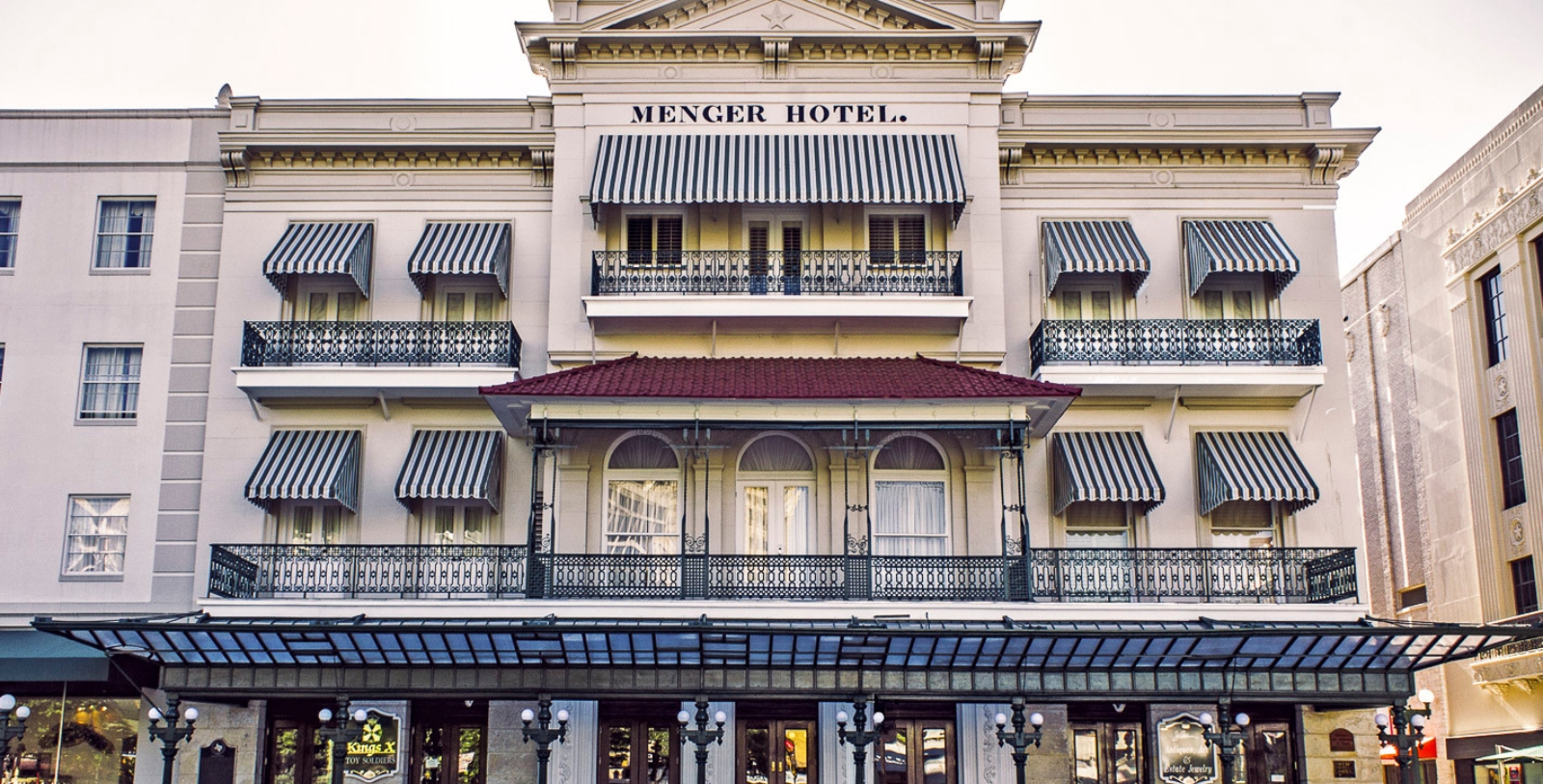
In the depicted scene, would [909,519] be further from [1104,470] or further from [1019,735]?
[1019,735]

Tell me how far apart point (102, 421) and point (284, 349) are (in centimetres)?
385

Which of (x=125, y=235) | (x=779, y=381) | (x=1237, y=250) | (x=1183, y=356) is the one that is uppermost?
(x=125, y=235)

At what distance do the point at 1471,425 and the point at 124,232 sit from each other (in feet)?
96.6

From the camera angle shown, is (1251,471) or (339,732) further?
(1251,471)

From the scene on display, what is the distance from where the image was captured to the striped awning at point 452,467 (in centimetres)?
2347

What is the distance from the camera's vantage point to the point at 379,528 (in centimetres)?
2434

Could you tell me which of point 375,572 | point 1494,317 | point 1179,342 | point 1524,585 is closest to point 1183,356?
point 1179,342

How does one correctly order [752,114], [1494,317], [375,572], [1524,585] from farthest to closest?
[1494,317], [1524,585], [752,114], [375,572]

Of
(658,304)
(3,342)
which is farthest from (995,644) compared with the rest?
(3,342)

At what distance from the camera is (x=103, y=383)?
83.5 ft

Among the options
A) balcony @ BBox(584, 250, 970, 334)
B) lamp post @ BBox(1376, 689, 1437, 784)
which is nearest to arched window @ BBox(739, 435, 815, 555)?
balcony @ BBox(584, 250, 970, 334)

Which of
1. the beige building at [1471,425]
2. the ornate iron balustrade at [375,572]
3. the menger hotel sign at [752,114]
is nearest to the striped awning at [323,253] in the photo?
the ornate iron balustrade at [375,572]

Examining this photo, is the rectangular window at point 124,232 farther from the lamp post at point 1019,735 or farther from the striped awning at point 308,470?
the lamp post at point 1019,735

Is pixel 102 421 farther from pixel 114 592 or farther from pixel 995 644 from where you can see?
pixel 995 644
